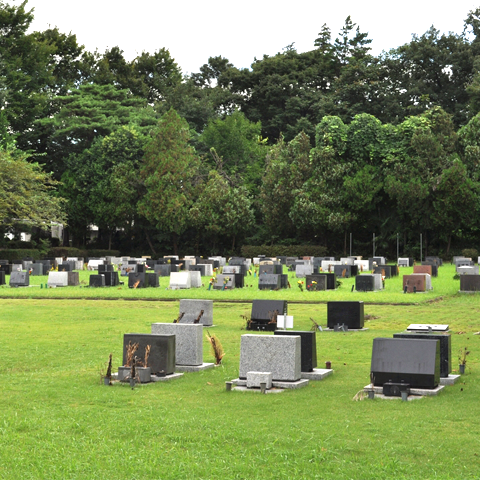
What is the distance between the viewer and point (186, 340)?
12172 mm

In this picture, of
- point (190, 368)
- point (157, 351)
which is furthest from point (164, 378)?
point (190, 368)

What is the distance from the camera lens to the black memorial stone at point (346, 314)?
17.4 metres

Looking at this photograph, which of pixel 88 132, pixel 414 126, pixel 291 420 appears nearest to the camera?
pixel 291 420

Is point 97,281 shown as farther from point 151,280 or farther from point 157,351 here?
point 157,351

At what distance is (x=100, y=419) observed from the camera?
864 cm

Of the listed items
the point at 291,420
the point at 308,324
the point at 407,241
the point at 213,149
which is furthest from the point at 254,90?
the point at 291,420

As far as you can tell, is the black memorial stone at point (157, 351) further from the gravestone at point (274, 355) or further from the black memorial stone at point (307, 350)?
A: the black memorial stone at point (307, 350)

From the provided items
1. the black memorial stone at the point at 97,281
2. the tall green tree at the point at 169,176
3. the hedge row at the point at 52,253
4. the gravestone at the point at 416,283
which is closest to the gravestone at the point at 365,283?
the gravestone at the point at 416,283

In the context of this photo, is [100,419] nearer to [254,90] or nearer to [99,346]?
[99,346]

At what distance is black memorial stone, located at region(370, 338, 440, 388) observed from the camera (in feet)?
33.2

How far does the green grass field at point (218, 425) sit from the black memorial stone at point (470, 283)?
39.1 ft

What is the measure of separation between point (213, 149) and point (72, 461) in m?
58.2

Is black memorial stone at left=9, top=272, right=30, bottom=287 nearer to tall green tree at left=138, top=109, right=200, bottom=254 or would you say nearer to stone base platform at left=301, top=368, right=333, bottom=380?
stone base platform at left=301, top=368, right=333, bottom=380

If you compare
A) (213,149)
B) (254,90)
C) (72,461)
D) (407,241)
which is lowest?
(72,461)
